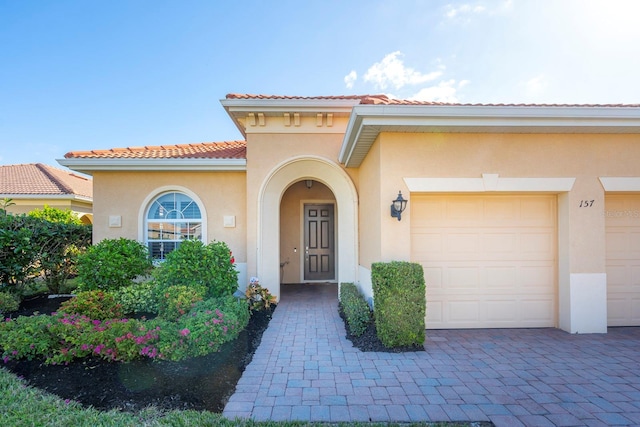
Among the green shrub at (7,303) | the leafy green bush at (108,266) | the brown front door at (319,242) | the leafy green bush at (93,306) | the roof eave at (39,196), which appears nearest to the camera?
the leafy green bush at (93,306)

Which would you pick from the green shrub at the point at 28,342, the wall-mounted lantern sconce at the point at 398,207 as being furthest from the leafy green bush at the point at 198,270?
the wall-mounted lantern sconce at the point at 398,207

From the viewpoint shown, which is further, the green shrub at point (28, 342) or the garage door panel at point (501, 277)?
the garage door panel at point (501, 277)

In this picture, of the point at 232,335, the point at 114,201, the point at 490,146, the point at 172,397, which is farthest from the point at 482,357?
the point at 114,201

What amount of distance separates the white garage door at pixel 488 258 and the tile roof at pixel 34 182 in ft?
53.5

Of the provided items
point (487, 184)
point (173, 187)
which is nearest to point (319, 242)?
point (173, 187)

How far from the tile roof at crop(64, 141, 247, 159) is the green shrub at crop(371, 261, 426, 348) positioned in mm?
5397

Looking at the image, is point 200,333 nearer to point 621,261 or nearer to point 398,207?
point 398,207

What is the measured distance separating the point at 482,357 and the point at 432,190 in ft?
9.19

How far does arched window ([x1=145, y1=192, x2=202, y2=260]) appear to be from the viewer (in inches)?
323

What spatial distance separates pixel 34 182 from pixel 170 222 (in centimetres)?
1217

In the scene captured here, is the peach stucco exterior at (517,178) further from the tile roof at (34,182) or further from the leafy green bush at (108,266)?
the tile roof at (34,182)

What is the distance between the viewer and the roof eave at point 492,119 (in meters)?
4.68

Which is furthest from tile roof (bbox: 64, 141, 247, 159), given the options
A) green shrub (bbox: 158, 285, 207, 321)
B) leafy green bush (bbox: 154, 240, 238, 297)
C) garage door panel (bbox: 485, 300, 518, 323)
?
garage door panel (bbox: 485, 300, 518, 323)

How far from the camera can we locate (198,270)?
5.98 metres
